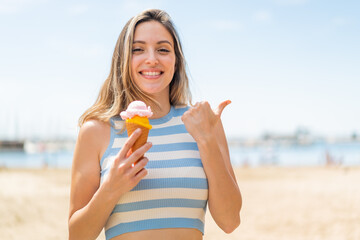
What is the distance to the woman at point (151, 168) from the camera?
90.6 inches

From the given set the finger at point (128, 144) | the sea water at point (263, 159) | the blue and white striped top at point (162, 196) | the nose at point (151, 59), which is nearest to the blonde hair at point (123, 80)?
the nose at point (151, 59)

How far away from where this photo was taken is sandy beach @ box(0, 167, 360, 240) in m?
8.33

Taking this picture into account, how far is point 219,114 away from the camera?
234cm

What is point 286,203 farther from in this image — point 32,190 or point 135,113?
point 135,113

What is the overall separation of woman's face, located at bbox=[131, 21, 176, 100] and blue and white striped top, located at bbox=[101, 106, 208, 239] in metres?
0.38

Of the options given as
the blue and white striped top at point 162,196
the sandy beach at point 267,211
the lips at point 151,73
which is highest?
the lips at point 151,73

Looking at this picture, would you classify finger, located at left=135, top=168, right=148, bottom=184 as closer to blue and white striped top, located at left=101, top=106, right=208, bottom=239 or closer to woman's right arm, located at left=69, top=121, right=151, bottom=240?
woman's right arm, located at left=69, top=121, right=151, bottom=240

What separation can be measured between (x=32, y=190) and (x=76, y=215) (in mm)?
12715

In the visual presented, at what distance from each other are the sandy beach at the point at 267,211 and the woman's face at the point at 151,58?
20.1 feet

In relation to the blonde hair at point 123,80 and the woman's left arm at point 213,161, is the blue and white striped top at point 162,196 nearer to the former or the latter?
the woman's left arm at point 213,161

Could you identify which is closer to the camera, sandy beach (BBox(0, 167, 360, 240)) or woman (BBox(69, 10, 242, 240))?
woman (BBox(69, 10, 242, 240))

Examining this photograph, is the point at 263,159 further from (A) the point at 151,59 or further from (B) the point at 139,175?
(B) the point at 139,175

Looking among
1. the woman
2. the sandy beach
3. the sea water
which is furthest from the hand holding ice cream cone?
→ the sea water

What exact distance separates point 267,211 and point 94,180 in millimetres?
8890
